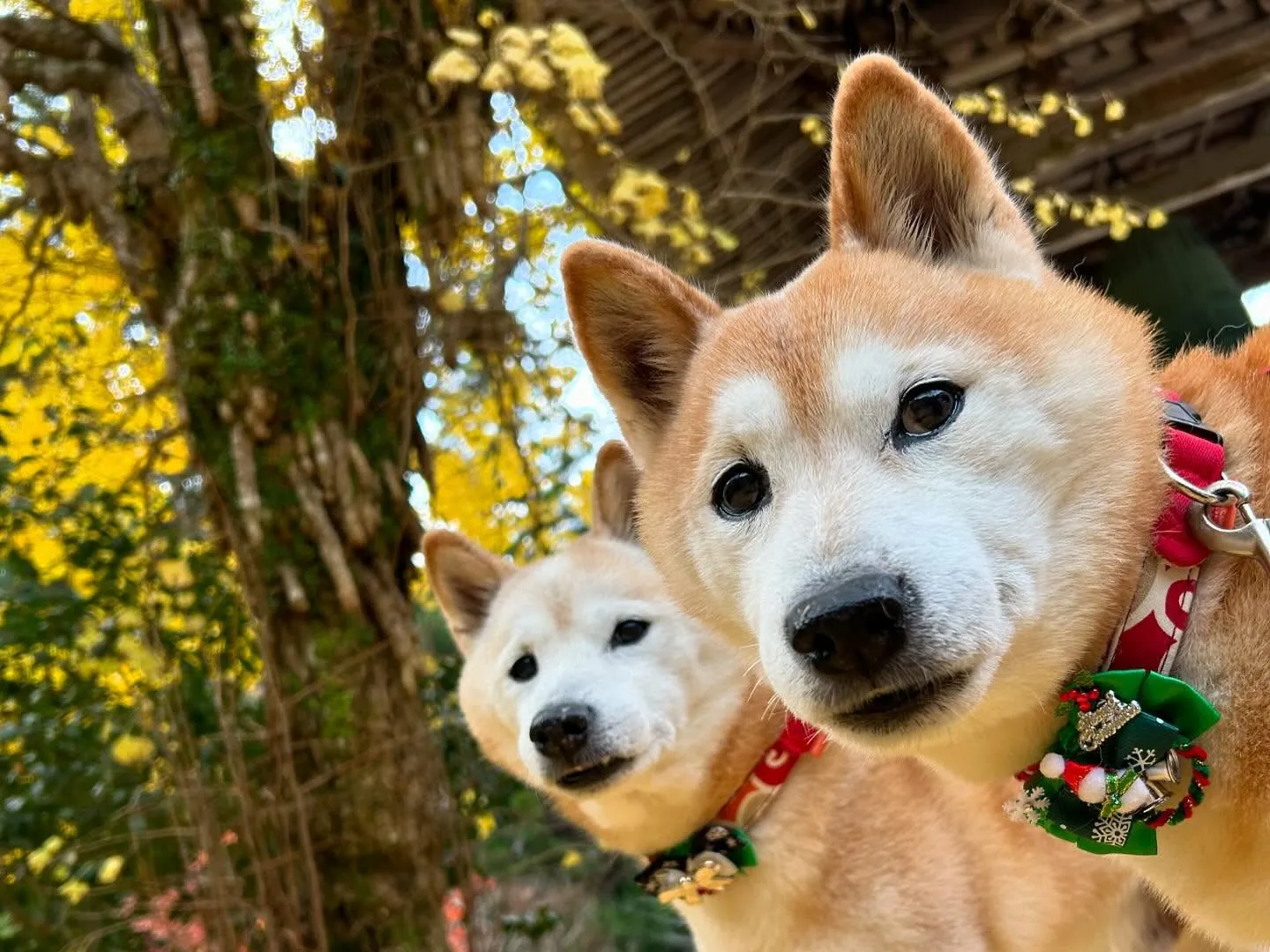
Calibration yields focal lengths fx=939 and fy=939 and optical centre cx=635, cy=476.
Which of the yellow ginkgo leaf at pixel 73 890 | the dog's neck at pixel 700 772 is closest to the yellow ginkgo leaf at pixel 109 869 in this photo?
the yellow ginkgo leaf at pixel 73 890

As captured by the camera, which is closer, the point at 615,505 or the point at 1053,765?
the point at 1053,765

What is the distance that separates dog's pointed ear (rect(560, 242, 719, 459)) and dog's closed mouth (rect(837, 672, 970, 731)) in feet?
2.34

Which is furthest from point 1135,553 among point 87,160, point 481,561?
point 87,160

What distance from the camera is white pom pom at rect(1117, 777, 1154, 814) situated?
1.06 meters

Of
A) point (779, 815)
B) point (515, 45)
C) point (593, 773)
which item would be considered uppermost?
point (515, 45)

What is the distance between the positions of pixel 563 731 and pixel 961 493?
1.19 m

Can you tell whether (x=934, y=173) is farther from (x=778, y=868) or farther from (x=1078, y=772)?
(x=778, y=868)

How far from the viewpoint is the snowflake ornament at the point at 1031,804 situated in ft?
3.92

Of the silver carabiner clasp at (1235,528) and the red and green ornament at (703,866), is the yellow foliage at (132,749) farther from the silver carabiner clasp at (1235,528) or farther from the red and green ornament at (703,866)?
the silver carabiner clasp at (1235,528)

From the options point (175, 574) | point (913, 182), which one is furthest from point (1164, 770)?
point (175, 574)

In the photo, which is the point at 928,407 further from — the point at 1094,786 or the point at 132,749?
the point at 132,749

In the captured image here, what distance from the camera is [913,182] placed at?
1.43 meters

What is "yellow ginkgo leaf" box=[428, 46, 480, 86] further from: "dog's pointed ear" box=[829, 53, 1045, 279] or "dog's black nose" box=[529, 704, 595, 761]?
"dog's black nose" box=[529, 704, 595, 761]

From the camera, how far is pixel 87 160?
3127mm
